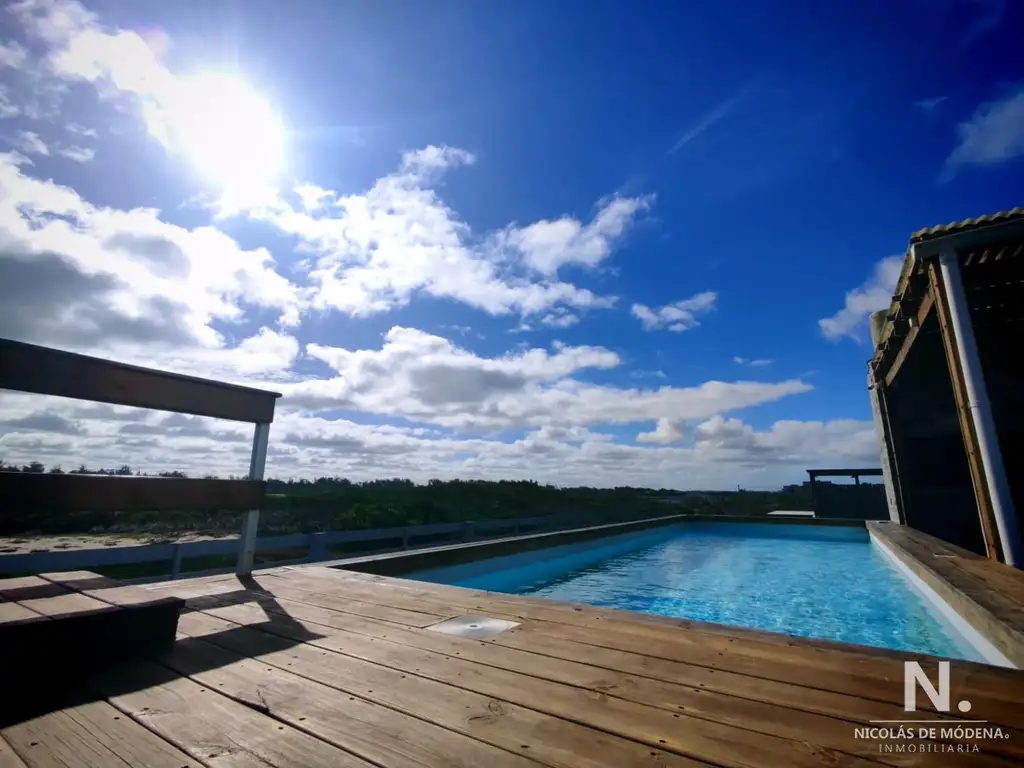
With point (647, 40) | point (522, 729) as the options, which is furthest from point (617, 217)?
point (522, 729)

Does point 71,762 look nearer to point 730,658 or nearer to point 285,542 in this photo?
point 730,658

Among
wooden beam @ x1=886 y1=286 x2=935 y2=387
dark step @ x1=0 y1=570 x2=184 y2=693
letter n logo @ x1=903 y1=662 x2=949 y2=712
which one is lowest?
letter n logo @ x1=903 y1=662 x2=949 y2=712

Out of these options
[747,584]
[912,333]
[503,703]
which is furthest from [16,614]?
[912,333]

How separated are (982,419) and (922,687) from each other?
3.96 meters

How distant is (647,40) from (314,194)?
4620 millimetres

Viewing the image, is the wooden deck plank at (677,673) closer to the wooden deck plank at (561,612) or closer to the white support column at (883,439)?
the wooden deck plank at (561,612)

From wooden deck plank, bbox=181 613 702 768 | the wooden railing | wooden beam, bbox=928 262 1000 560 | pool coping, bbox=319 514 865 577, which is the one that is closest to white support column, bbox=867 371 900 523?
pool coping, bbox=319 514 865 577

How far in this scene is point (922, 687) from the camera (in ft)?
5.05

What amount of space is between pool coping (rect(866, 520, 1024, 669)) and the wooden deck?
1204mm

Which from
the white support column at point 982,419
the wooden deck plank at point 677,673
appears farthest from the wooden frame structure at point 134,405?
the white support column at point 982,419

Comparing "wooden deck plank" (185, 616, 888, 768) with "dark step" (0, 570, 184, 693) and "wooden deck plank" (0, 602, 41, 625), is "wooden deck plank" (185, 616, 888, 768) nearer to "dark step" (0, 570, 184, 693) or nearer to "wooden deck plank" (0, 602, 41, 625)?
"dark step" (0, 570, 184, 693)

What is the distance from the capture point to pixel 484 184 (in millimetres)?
7371

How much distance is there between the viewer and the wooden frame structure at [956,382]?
4.18 m

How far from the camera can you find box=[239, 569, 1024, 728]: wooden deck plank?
4.89 ft
